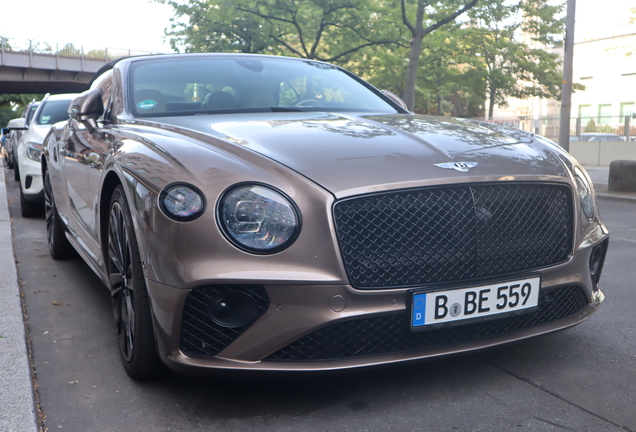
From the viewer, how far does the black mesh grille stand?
8.36 ft

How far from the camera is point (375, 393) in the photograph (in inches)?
115

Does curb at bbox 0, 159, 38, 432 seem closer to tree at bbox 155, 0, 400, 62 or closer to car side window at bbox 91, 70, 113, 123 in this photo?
car side window at bbox 91, 70, 113, 123

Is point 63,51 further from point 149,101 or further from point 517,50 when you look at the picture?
point 149,101

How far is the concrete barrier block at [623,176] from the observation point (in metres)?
12.4

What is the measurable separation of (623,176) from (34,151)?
9360 millimetres

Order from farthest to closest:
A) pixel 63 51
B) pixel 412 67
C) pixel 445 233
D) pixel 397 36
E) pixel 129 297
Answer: pixel 63 51
pixel 397 36
pixel 412 67
pixel 129 297
pixel 445 233

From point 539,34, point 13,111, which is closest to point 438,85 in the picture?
point 539,34

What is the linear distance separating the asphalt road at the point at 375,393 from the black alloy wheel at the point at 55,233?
1.92 metres

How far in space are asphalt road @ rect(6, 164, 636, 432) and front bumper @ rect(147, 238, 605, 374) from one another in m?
0.07

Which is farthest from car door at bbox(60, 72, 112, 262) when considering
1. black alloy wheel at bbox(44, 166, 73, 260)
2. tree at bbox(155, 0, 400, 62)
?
tree at bbox(155, 0, 400, 62)

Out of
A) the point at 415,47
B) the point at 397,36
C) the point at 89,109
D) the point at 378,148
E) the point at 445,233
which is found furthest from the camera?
the point at 397,36

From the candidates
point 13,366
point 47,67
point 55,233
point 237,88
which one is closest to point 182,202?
point 13,366

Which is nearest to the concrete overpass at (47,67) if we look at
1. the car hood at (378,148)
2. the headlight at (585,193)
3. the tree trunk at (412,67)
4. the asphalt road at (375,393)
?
the tree trunk at (412,67)

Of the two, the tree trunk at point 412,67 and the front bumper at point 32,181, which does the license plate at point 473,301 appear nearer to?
the front bumper at point 32,181
